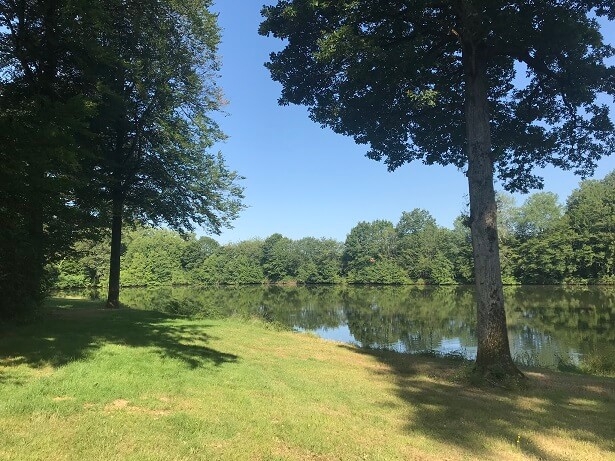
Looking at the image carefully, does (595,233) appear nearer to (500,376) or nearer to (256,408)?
(500,376)

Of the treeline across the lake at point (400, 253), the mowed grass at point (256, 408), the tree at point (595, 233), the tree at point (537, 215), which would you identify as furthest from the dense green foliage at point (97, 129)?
the tree at point (537, 215)

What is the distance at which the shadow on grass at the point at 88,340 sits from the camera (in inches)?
284

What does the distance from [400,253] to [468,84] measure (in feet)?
285

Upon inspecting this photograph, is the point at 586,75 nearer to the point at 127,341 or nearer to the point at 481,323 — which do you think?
the point at 481,323

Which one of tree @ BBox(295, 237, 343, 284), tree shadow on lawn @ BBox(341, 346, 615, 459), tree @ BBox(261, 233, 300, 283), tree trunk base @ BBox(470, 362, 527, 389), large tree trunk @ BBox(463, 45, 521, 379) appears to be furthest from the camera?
tree @ BBox(261, 233, 300, 283)

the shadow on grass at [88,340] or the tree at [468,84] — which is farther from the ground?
the tree at [468,84]

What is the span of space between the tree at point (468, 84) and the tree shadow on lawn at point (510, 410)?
36.2 inches

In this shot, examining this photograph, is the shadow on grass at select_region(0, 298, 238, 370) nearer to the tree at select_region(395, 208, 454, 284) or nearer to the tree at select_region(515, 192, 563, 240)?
the tree at select_region(515, 192, 563, 240)

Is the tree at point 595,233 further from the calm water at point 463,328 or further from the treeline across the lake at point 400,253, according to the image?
the calm water at point 463,328

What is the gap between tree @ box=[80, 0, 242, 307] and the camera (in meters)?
14.2

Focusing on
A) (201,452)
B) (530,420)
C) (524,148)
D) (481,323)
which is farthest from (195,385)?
(524,148)

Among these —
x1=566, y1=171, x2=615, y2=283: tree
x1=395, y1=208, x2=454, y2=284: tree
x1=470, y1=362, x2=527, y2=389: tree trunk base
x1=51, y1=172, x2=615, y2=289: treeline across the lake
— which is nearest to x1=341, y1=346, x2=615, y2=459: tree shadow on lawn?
x1=470, y1=362, x2=527, y2=389: tree trunk base

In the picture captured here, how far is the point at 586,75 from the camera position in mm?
11016

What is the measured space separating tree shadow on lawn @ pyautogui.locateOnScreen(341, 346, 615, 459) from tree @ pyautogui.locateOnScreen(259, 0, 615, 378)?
919 mm
